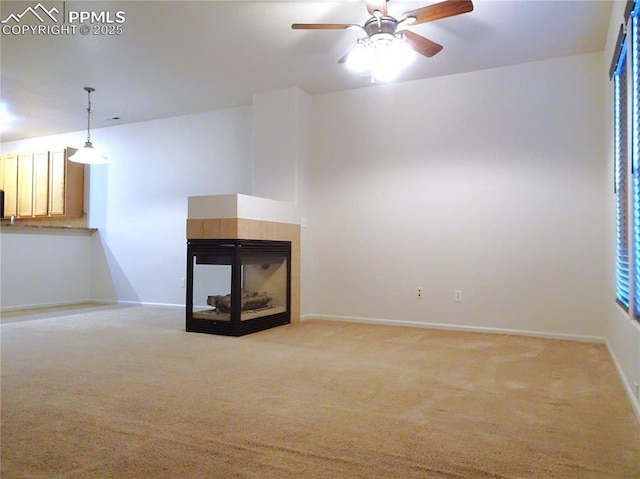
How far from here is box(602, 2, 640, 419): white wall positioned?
237cm

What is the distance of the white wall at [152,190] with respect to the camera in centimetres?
599

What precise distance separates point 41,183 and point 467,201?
250 inches

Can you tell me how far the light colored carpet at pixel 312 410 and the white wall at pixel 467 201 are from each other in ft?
2.24

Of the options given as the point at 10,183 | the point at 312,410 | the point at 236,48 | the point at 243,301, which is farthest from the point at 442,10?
the point at 10,183

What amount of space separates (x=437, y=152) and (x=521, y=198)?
950 millimetres

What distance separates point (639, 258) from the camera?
7.48 ft

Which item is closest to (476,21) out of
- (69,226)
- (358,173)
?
(358,173)

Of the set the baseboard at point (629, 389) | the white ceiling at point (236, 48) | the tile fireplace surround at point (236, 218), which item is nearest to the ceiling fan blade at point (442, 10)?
the white ceiling at point (236, 48)

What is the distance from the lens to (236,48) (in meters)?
4.12

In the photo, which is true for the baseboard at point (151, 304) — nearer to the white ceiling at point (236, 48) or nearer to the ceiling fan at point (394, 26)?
the white ceiling at point (236, 48)

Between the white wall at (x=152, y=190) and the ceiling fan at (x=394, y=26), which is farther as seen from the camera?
the white wall at (x=152, y=190)

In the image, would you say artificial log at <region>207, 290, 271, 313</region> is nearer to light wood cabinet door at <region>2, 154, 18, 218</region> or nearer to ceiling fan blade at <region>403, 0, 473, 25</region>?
ceiling fan blade at <region>403, 0, 473, 25</region>

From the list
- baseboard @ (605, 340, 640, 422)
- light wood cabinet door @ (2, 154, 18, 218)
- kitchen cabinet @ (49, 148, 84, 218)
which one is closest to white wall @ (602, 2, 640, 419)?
baseboard @ (605, 340, 640, 422)

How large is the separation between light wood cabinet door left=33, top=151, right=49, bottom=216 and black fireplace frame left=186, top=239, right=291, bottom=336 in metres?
3.99
